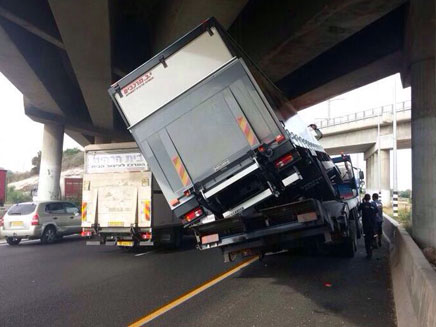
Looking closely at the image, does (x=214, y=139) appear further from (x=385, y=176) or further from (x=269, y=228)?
(x=385, y=176)

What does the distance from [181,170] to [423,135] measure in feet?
21.4

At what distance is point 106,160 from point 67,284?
16.4 ft

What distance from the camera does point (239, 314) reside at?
6.18 meters

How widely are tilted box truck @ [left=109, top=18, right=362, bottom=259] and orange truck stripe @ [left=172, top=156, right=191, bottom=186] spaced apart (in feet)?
0.05

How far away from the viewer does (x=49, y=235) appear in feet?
54.0

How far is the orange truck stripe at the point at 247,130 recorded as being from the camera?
6.85 meters

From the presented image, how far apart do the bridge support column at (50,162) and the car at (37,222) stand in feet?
33.1

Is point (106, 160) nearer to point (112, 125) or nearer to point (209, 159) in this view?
point (209, 159)

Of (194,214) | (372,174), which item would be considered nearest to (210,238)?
(194,214)

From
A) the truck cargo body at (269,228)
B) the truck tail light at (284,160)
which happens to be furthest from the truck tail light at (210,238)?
the truck tail light at (284,160)

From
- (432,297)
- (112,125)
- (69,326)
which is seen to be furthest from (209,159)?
(112,125)

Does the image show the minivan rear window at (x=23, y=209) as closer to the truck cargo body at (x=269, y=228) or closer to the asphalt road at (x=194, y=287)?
the asphalt road at (x=194, y=287)

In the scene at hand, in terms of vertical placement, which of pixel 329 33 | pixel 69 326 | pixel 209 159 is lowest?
pixel 69 326

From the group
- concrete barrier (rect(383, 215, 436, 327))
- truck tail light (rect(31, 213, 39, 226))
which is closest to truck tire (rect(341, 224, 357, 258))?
concrete barrier (rect(383, 215, 436, 327))
